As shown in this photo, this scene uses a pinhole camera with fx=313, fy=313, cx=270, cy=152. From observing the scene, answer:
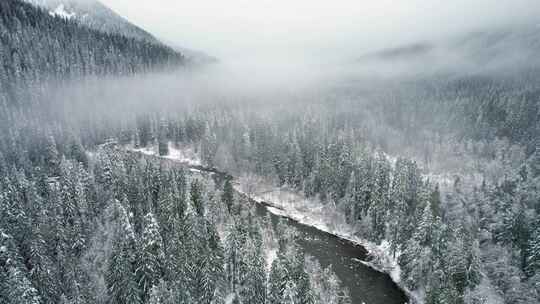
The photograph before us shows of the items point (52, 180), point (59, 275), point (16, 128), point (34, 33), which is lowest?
point (59, 275)

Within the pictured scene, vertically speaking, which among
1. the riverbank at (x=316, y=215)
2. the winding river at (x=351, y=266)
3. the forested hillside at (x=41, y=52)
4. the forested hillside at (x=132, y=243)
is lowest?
the winding river at (x=351, y=266)

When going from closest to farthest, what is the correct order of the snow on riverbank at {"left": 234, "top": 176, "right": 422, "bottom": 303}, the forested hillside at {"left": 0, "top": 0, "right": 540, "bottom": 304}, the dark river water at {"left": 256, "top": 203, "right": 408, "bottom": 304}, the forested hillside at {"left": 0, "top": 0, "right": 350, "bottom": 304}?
the forested hillside at {"left": 0, "top": 0, "right": 350, "bottom": 304}
the forested hillside at {"left": 0, "top": 0, "right": 540, "bottom": 304}
the dark river water at {"left": 256, "top": 203, "right": 408, "bottom": 304}
the snow on riverbank at {"left": 234, "top": 176, "right": 422, "bottom": 303}

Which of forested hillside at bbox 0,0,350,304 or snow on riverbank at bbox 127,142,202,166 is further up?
forested hillside at bbox 0,0,350,304

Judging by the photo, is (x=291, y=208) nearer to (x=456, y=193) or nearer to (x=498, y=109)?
(x=456, y=193)

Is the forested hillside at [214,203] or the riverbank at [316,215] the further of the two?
the riverbank at [316,215]

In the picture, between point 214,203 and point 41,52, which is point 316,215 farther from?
point 41,52

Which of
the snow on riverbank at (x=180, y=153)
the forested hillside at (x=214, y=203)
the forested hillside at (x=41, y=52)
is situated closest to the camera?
the forested hillside at (x=214, y=203)

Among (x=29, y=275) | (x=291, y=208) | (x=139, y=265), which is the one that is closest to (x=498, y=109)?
(x=291, y=208)

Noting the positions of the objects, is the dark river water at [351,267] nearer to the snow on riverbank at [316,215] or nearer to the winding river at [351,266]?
the winding river at [351,266]

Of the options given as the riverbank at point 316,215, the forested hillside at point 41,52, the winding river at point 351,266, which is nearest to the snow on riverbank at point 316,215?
the riverbank at point 316,215

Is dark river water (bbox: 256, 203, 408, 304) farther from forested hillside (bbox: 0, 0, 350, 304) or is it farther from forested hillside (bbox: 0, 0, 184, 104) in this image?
forested hillside (bbox: 0, 0, 184, 104)

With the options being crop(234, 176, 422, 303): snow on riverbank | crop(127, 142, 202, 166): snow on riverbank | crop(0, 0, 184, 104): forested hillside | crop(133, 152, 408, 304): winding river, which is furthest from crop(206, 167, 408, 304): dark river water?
crop(0, 0, 184, 104): forested hillside
